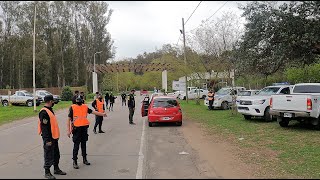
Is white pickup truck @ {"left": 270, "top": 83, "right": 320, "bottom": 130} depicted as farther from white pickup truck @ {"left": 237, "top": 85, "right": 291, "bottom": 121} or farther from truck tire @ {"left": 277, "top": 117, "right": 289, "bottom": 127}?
white pickup truck @ {"left": 237, "top": 85, "right": 291, "bottom": 121}

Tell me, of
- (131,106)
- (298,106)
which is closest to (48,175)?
(298,106)

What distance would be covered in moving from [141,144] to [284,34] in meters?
5.61

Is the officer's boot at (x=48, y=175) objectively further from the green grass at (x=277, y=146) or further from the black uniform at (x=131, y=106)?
the black uniform at (x=131, y=106)

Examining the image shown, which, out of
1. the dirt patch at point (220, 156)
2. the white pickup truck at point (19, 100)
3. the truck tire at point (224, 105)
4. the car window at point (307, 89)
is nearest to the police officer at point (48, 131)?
the dirt patch at point (220, 156)

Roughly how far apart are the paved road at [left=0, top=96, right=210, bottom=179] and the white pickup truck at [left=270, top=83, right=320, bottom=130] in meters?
4.04

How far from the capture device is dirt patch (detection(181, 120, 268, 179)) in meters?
8.09

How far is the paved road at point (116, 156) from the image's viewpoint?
8070 millimetres

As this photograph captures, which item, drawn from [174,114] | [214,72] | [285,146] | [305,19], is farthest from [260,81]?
[305,19]

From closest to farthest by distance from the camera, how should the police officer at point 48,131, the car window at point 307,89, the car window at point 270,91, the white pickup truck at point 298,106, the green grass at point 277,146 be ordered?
the police officer at point 48,131 → the green grass at point 277,146 → the white pickup truck at point 298,106 → the car window at point 307,89 → the car window at point 270,91

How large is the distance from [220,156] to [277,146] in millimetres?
2285

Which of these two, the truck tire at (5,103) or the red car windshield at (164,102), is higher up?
the red car windshield at (164,102)

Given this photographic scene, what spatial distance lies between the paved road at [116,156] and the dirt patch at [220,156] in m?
0.31

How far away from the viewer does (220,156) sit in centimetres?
1066

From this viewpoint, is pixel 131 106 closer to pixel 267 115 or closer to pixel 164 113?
pixel 164 113
